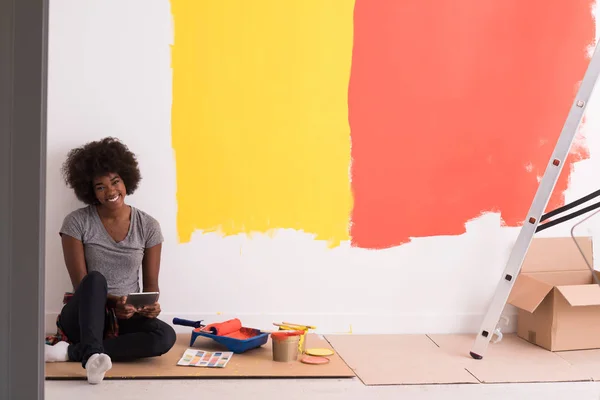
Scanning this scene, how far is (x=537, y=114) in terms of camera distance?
→ 328 centimetres

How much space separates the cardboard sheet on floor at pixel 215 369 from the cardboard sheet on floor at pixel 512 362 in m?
0.51

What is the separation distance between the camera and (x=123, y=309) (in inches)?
101

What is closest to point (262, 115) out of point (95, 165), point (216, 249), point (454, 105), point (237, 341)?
point (216, 249)

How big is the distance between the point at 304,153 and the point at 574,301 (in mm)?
1275

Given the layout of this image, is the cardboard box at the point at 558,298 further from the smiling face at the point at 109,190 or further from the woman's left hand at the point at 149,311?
the smiling face at the point at 109,190

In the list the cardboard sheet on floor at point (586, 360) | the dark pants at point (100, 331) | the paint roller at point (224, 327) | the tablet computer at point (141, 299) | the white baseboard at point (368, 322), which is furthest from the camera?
the white baseboard at point (368, 322)

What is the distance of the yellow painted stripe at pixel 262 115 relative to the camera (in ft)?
10.0

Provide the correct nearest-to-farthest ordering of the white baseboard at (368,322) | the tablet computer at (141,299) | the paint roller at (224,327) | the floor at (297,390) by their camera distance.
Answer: the floor at (297,390)
the tablet computer at (141,299)
the paint roller at (224,327)
the white baseboard at (368,322)

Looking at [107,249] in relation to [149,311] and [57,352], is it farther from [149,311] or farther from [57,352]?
[57,352]

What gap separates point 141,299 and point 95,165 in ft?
1.87

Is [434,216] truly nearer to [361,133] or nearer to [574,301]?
[361,133]

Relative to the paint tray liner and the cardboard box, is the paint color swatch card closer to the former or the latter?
the paint tray liner

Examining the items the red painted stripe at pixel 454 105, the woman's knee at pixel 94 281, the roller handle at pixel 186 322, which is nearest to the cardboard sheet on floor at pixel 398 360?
the red painted stripe at pixel 454 105

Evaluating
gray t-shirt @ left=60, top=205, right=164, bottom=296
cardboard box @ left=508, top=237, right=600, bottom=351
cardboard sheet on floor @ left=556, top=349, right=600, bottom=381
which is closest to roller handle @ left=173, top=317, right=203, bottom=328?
gray t-shirt @ left=60, top=205, right=164, bottom=296
